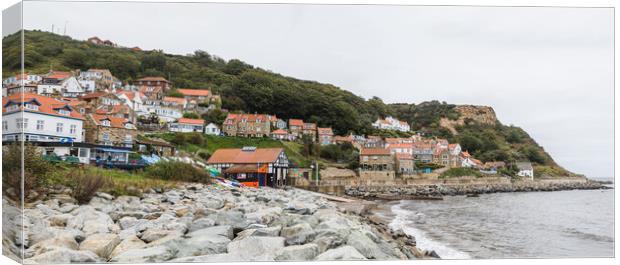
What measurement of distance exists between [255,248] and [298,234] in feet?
2.12

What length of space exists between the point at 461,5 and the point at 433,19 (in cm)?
54

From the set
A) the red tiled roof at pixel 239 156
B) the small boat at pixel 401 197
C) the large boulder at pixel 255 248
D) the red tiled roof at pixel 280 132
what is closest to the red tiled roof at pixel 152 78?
the red tiled roof at pixel 280 132

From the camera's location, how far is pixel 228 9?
23.9 ft

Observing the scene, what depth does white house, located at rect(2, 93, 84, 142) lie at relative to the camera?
5.85 metres

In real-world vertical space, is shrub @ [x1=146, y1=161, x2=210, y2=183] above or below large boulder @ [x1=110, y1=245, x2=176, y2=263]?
above

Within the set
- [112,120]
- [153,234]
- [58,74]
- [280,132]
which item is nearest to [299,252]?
[153,234]

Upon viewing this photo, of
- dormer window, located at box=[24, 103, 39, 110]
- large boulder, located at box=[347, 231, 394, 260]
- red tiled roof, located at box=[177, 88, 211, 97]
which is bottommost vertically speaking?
large boulder, located at box=[347, 231, 394, 260]

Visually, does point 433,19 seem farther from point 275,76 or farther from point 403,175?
point 403,175

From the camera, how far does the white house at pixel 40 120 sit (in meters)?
5.85

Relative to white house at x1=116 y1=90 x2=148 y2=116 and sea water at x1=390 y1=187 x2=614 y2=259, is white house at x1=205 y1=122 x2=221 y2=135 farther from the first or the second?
sea water at x1=390 y1=187 x2=614 y2=259

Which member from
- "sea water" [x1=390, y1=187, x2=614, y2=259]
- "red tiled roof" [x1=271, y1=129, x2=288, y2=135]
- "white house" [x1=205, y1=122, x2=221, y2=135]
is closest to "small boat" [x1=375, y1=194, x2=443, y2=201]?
"sea water" [x1=390, y1=187, x2=614, y2=259]

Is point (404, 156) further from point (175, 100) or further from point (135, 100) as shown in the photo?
point (135, 100)

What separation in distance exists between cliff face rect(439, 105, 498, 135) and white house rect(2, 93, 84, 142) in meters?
8.22

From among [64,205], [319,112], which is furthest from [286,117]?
[64,205]
